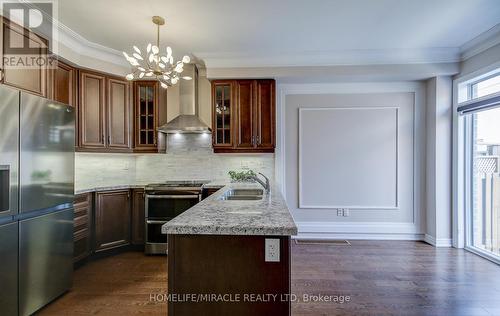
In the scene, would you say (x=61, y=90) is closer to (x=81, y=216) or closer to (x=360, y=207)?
(x=81, y=216)

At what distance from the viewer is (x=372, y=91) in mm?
4094

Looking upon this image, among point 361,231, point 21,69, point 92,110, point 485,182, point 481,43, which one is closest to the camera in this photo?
point 21,69

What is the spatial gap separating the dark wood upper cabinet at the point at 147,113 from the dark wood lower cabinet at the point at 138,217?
0.68 meters

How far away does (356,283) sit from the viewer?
2639 millimetres

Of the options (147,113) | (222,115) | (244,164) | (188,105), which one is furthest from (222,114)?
(147,113)

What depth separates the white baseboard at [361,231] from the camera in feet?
13.2

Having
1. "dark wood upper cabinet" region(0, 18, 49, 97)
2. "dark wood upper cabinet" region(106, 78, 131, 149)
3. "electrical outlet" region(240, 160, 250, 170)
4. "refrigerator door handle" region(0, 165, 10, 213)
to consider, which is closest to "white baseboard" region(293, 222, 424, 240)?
"electrical outlet" region(240, 160, 250, 170)

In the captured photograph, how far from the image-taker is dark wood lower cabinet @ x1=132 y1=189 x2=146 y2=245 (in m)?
3.63

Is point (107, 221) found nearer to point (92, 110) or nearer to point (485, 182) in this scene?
point (92, 110)

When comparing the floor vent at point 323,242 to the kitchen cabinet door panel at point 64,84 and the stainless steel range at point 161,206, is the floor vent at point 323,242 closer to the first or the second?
the stainless steel range at point 161,206

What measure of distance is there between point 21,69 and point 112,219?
2.01 meters

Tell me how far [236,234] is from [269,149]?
2.62 m

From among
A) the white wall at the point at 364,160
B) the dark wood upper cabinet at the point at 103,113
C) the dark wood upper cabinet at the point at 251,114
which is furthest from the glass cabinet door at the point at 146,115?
the white wall at the point at 364,160

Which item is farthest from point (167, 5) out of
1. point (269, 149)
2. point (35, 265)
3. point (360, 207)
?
point (360, 207)
